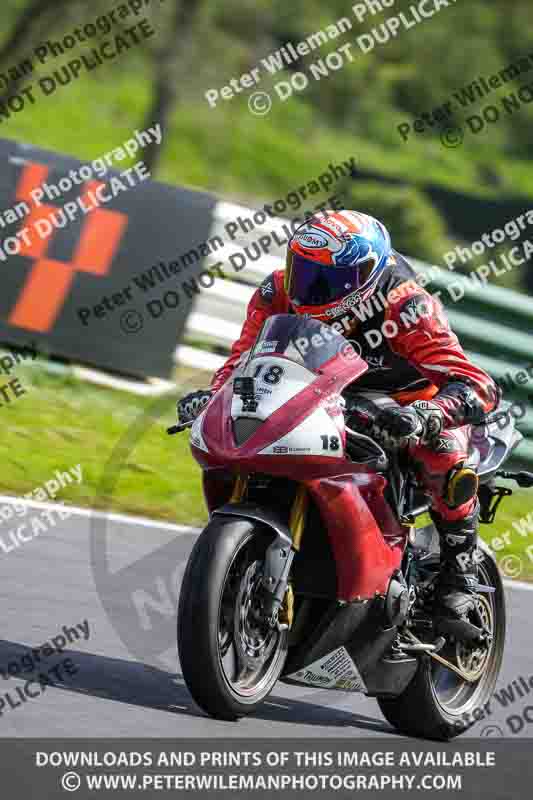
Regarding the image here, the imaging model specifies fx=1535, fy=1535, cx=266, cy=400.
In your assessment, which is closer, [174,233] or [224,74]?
[174,233]

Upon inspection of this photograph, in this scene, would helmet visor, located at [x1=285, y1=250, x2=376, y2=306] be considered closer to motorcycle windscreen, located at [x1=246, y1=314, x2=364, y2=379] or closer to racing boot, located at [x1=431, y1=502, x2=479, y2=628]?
motorcycle windscreen, located at [x1=246, y1=314, x2=364, y2=379]

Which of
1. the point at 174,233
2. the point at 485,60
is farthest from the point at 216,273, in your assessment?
the point at 485,60

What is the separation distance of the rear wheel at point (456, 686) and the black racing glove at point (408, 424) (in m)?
0.91

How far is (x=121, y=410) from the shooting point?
32.2ft

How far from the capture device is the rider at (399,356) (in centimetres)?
503

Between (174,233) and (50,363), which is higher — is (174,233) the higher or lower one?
the higher one

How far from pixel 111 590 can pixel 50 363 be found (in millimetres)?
3767

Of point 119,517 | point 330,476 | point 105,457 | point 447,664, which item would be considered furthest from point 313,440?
point 105,457

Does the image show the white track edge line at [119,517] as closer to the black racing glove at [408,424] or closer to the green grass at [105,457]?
the green grass at [105,457]

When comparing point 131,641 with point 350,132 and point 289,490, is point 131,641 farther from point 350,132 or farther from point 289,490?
point 350,132

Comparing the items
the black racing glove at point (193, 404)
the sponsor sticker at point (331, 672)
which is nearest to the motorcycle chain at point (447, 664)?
the sponsor sticker at point (331, 672)

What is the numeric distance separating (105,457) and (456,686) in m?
Answer: 3.65

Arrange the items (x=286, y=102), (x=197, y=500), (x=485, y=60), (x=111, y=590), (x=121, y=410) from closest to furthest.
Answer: (x=111, y=590), (x=197, y=500), (x=121, y=410), (x=286, y=102), (x=485, y=60)

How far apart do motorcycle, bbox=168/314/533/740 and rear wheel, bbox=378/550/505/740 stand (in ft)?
0.45
